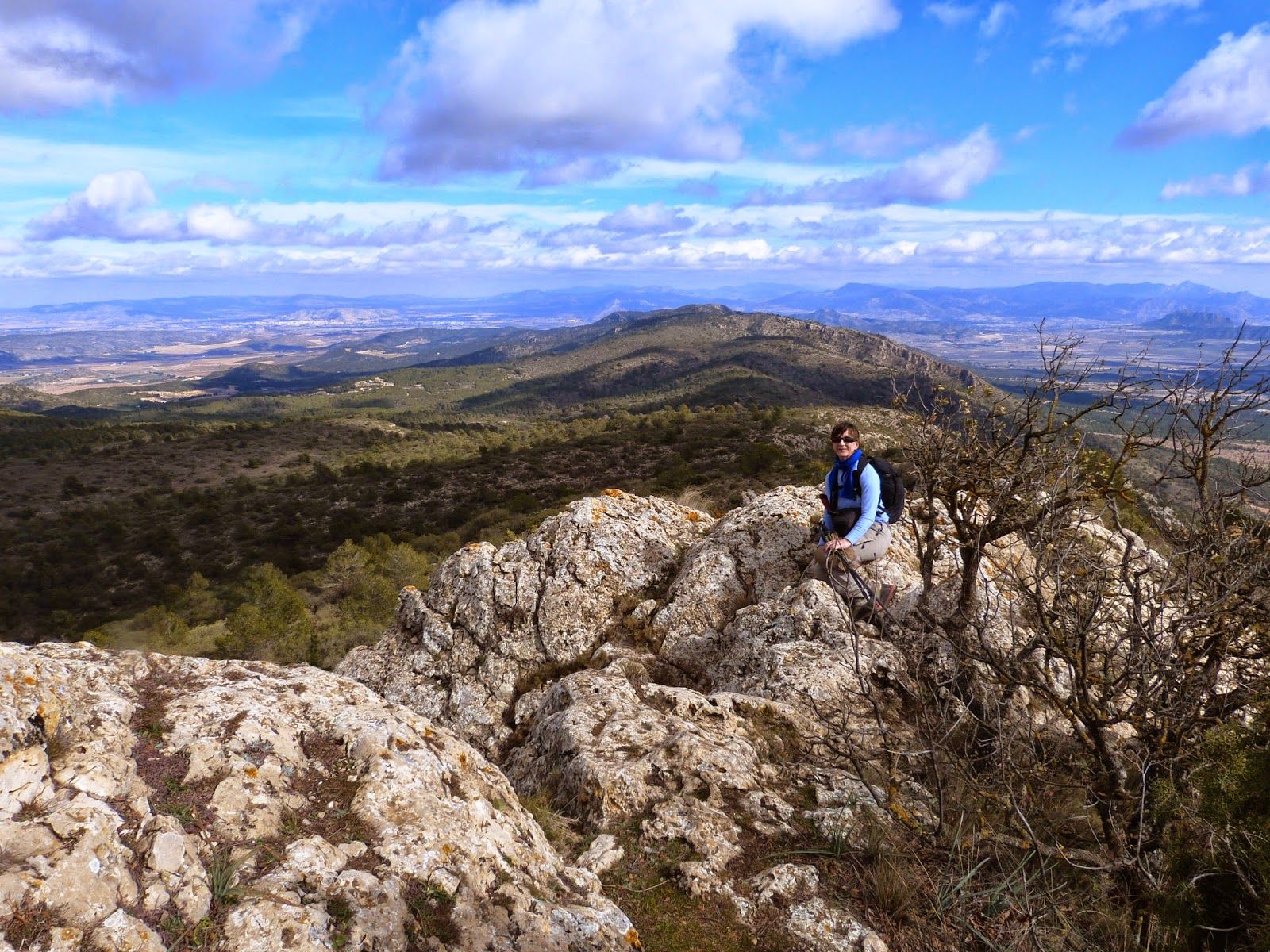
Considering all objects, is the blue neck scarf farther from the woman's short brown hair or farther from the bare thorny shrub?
the bare thorny shrub

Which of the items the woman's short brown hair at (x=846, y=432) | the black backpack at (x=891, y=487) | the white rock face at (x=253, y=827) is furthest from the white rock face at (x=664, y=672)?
the woman's short brown hair at (x=846, y=432)

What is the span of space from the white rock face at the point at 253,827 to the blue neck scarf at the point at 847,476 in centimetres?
608

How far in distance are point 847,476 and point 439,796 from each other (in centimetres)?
677

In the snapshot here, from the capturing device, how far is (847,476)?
8.92 metres

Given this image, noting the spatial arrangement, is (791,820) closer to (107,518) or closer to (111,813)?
(111,813)

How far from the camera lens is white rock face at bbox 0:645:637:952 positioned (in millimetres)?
3652

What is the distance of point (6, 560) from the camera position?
1638 inches

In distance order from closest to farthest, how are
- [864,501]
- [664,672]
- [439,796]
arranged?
[439,796] → [864,501] → [664,672]

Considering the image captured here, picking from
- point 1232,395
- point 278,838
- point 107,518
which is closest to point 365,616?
point 278,838

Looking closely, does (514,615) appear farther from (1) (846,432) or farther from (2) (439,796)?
(1) (846,432)

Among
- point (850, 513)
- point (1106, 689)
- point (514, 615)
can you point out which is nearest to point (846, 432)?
point (850, 513)

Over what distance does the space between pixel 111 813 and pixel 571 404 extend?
609 feet

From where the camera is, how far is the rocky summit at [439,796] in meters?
3.81

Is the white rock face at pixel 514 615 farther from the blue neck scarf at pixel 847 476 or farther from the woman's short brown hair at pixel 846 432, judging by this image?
the woman's short brown hair at pixel 846 432
